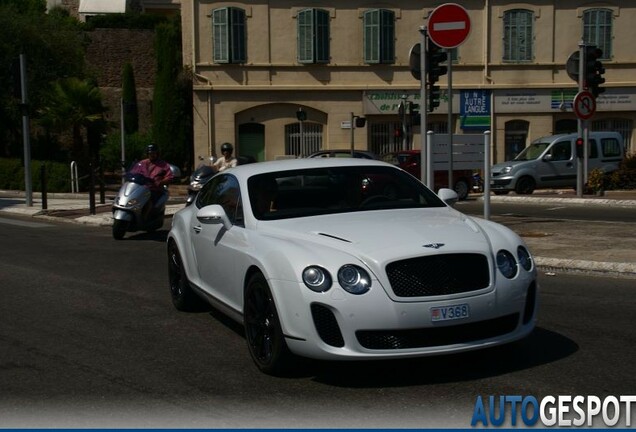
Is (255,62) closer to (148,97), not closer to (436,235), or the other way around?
(148,97)

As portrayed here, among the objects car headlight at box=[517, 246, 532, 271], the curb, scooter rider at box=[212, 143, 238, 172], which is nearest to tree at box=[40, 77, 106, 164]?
scooter rider at box=[212, 143, 238, 172]

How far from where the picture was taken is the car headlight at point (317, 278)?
565 centimetres

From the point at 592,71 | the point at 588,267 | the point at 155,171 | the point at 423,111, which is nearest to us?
the point at 588,267

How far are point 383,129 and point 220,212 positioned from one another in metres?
30.8

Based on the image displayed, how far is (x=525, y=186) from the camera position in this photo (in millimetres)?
27109

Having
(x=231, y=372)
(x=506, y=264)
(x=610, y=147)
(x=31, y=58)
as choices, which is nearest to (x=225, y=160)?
(x=231, y=372)

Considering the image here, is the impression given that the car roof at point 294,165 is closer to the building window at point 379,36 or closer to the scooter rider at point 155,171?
the scooter rider at point 155,171

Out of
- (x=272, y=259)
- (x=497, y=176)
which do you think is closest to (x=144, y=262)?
(x=272, y=259)

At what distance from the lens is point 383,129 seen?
37.6 metres

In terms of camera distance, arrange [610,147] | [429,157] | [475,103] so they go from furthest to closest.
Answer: [475,103] → [610,147] → [429,157]

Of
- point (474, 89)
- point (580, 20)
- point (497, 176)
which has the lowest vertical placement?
point (497, 176)

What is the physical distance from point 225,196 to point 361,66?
29.7 m

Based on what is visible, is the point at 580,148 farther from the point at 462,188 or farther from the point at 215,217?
the point at 215,217

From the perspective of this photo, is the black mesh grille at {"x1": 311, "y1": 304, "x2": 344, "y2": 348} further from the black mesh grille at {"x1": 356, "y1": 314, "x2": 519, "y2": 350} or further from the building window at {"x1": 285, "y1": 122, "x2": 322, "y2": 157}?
the building window at {"x1": 285, "y1": 122, "x2": 322, "y2": 157}
